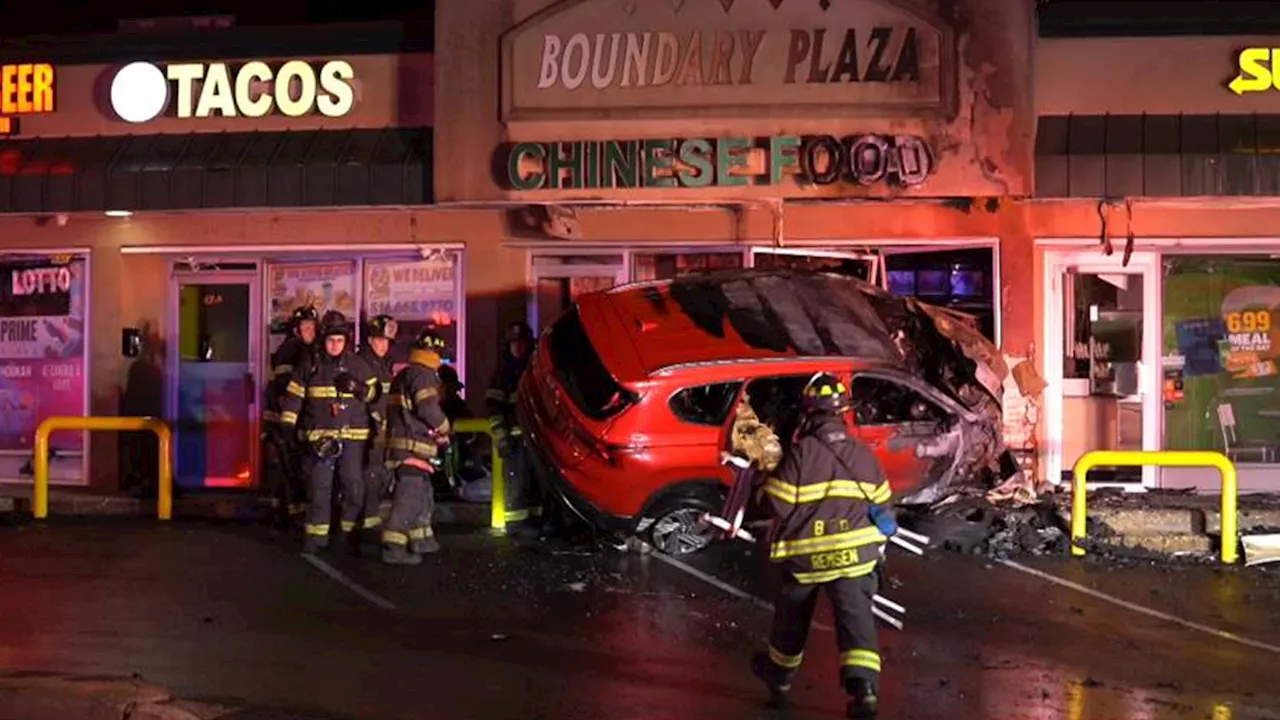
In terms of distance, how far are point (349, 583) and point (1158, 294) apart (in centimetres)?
815

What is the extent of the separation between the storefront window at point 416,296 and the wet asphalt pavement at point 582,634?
9.97 ft

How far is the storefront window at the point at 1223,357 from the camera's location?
13.3m

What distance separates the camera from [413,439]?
408 inches

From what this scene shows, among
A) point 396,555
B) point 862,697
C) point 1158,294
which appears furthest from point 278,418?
point 1158,294

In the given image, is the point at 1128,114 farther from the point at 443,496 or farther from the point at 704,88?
the point at 443,496

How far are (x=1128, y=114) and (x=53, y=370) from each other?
10979 millimetres

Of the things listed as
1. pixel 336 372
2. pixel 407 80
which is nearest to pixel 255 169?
pixel 407 80

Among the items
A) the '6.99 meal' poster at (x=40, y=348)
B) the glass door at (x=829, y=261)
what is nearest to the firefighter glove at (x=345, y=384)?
the glass door at (x=829, y=261)

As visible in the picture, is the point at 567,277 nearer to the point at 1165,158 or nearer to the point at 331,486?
the point at 331,486

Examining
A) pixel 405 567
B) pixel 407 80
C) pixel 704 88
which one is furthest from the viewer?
pixel 407 80

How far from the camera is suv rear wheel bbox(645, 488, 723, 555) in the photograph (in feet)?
32.7

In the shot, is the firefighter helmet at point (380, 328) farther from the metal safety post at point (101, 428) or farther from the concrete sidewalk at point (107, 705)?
the concrete sidewalk at point (107, 705)

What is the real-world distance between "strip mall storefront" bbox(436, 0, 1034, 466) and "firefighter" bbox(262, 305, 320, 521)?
6.72 feet

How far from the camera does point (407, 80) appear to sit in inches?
530
